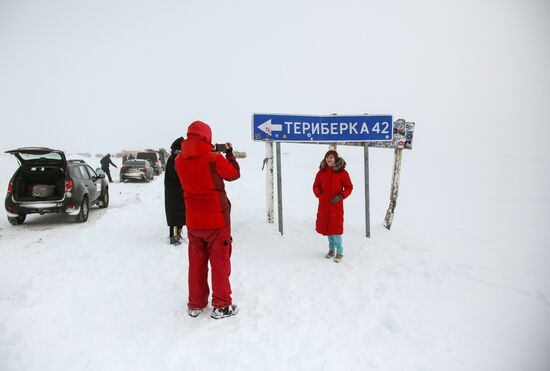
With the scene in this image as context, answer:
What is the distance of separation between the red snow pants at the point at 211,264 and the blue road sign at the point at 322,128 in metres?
3.70

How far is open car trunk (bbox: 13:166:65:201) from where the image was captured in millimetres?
7715

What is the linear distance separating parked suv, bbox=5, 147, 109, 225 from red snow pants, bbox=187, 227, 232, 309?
609 cm

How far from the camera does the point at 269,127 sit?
6.68 meters

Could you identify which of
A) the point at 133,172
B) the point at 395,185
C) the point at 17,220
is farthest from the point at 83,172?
the point at 133,172

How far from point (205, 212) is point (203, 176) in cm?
38

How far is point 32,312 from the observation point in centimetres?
344

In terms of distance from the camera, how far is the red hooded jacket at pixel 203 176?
3.22 m

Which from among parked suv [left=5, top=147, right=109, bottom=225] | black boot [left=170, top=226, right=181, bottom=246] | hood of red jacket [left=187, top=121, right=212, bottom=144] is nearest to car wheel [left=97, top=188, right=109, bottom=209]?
parked suv [left=5, top=147, right=109, bottom=225]

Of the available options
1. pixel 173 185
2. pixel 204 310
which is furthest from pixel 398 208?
pixel 204 310

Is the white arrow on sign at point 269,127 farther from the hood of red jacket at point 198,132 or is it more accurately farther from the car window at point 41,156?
the car window at point 41,156

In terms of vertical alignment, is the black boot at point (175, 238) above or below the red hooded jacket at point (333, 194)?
below

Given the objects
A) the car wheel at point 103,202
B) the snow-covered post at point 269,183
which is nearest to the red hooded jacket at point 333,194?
the snow-covered post at point 269,183

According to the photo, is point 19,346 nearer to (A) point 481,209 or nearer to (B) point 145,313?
(B) point 145,313

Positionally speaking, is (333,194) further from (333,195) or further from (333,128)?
(333,128)
